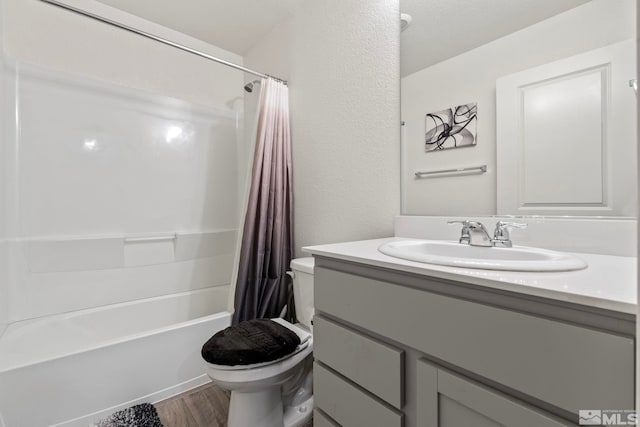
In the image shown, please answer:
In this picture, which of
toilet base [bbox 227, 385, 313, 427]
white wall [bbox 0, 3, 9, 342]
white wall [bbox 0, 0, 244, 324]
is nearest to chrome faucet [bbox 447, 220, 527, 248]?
toilet base [bbox 227, 385, 313, 427]

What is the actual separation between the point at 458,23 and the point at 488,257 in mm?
979

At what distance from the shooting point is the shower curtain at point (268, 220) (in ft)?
5.43

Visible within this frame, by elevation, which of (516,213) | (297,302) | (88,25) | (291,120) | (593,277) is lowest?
(297,302)

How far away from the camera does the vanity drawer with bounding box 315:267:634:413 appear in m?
0.44

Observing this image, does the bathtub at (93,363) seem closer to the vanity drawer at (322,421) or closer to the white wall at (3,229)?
the white wall at (3,229)

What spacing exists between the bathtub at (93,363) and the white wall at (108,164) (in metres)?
0.13

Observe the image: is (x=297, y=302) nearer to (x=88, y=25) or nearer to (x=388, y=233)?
(x=388, y=233)

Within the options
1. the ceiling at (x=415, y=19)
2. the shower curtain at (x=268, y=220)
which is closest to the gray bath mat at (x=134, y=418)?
the shower curtain at (x=268, y=220)

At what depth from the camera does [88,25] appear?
70.6 inches

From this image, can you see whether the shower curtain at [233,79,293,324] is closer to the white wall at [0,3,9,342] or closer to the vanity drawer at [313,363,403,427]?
the vanity drawer at [313,363,403,427]

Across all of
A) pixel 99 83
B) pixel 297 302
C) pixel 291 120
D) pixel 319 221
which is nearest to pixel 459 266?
pixel 297 302

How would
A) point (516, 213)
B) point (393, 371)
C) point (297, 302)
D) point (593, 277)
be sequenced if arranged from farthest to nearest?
point (297, 302), point (516, 213), point (393, 371), point (593, 277)

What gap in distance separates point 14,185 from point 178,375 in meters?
1.41

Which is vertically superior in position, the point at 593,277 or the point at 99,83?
the point at 99,83
